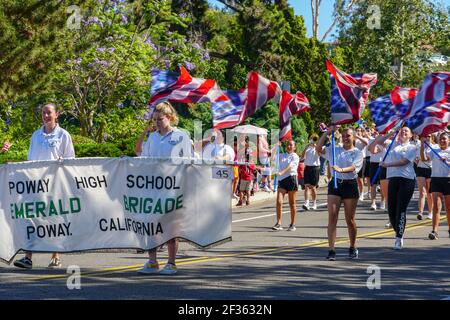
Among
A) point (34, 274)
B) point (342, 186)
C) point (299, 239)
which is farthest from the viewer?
point (299, 239)

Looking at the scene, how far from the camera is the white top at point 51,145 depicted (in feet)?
40.4

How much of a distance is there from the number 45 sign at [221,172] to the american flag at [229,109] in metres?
4.97

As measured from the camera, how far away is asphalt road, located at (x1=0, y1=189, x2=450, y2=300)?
32.8 ft

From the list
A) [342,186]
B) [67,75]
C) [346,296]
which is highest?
[67,75]

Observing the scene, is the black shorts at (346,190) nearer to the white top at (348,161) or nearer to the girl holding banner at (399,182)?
the white top at (348,161)

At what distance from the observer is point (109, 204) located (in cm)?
1181

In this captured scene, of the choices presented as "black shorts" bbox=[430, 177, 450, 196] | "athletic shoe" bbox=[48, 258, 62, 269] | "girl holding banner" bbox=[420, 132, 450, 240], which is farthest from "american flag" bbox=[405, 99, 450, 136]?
"athletic shoe" bbox=[48, 258, 62, 269]

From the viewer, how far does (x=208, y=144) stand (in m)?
21.5

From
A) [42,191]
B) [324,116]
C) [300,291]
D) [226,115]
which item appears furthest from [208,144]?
[324,116]

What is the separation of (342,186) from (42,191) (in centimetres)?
415

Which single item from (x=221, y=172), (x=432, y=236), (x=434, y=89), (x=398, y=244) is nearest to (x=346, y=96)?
(x=434, y=89)

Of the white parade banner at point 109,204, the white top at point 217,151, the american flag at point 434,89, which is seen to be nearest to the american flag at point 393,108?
the american flag at point 434,89

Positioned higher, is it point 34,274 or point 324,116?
point 324,116

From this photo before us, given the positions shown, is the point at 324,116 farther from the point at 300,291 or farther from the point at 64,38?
the point at 300,291
